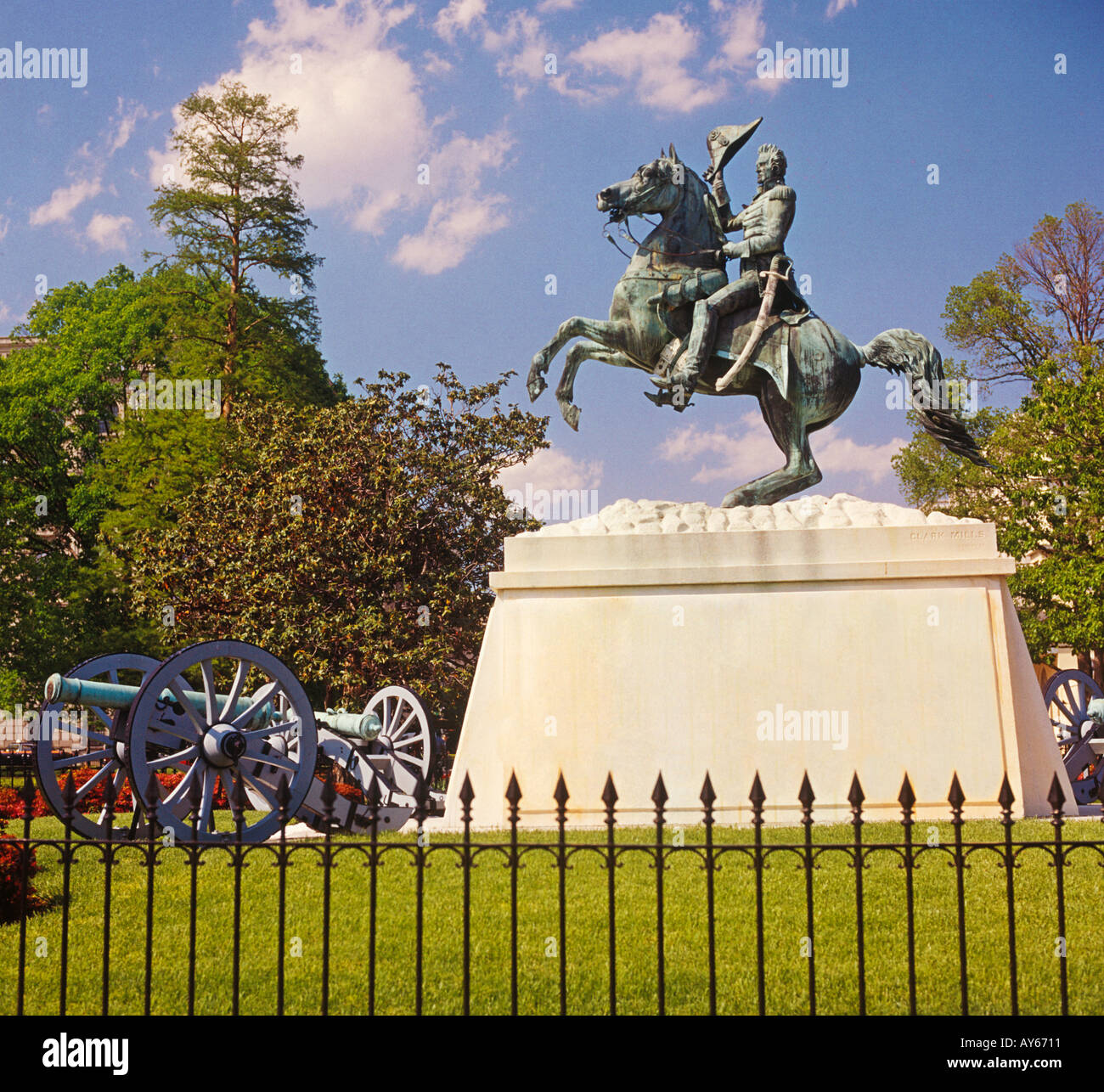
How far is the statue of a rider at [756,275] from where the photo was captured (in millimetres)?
12344

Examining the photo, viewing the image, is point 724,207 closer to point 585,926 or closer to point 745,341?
point 745,341

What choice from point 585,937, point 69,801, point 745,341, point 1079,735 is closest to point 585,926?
point 585,937

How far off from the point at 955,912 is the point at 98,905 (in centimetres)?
599

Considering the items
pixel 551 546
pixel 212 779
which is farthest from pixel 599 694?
pixel 212 779

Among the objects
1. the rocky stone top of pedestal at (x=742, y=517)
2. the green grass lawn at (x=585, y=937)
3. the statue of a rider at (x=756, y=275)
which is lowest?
the green grass lawn at (x=585, y=937)

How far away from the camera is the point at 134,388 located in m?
30.6

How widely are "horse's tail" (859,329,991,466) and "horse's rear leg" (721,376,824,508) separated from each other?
112 centimetres

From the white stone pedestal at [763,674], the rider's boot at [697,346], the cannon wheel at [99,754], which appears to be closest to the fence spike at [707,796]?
the cannon wheel at [99,754]

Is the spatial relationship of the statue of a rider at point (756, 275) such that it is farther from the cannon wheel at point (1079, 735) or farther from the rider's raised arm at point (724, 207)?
the cannon wheel at point (1079, 735)

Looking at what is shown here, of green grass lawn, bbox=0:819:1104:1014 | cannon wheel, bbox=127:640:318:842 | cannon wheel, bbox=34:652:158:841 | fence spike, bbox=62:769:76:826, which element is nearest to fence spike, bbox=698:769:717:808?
green grass lawn, bbox=0:819:1104:1014

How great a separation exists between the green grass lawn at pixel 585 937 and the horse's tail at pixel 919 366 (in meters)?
4.95

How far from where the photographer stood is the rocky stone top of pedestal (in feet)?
38.6
